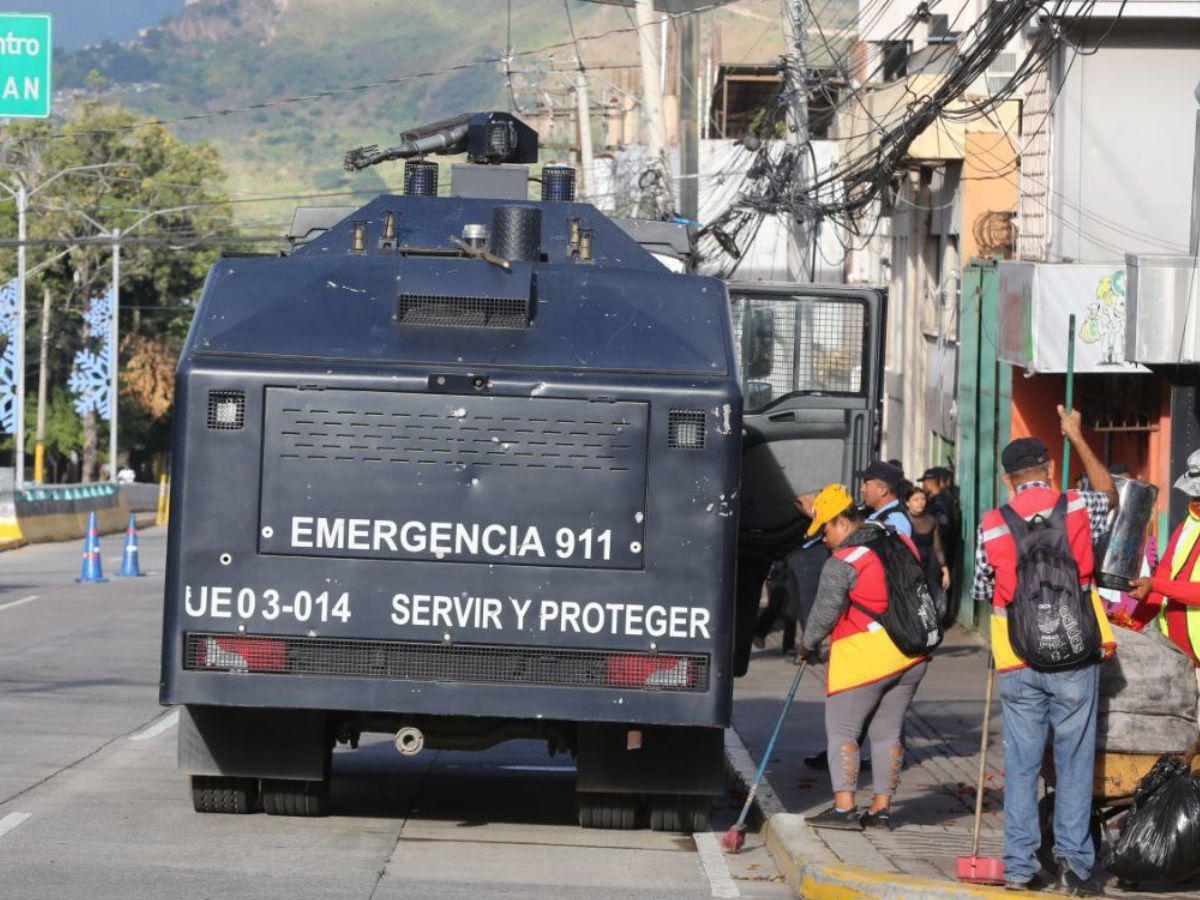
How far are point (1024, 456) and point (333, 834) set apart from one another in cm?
390

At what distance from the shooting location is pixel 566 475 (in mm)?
9719

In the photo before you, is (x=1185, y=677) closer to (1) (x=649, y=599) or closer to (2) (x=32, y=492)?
(1) (x=649, y=599)

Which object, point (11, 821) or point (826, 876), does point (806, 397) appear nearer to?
point (826, 876)

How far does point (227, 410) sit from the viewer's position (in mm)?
9695

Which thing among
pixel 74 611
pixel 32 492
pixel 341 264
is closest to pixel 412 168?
pixel 341 264

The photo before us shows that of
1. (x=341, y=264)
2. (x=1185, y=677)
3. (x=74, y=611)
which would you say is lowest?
(x=74, y=611)

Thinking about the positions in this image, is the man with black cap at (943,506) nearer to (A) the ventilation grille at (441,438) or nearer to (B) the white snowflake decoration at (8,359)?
(A) the ventilation grille at (441,438)

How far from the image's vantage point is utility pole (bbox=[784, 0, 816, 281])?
2314 centimetres

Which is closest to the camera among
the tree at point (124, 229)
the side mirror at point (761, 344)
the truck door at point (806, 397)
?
the truck door at point (806, 397)

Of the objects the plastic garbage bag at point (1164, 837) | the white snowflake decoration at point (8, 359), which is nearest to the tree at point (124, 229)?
the white snowflake decoration at point (8, 359)

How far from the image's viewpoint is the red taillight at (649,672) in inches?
Answer: 385

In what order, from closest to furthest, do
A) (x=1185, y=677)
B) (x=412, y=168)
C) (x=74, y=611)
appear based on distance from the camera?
(x=1185, y=677) → (x=412, y=168) → (x=74, y=611)

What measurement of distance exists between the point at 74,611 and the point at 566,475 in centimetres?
1776

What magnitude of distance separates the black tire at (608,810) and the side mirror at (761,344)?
175 inches
